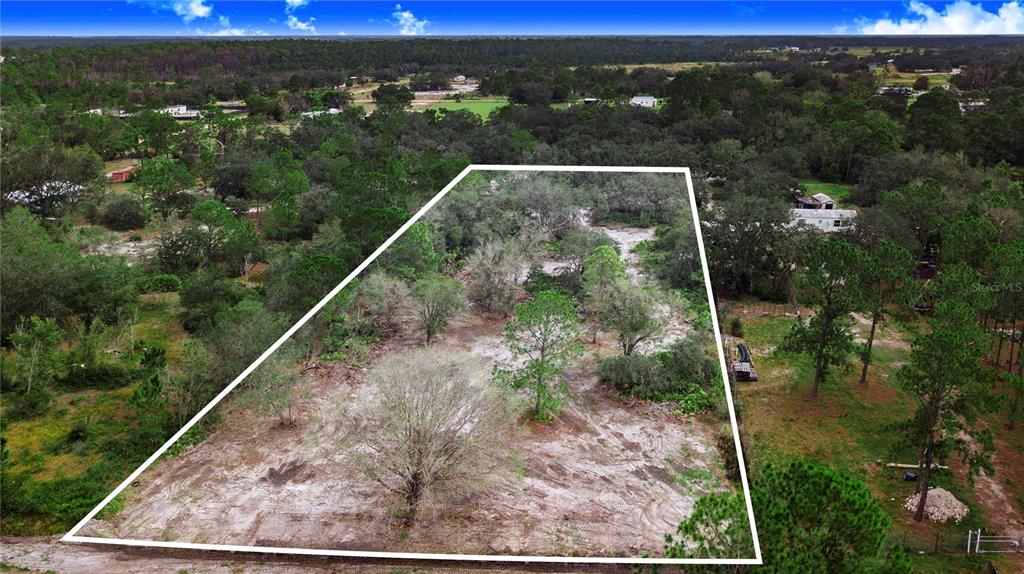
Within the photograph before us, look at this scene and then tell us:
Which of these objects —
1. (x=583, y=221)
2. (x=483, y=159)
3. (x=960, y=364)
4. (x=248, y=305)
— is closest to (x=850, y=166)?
(x=483, y=159)

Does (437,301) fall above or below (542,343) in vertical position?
above

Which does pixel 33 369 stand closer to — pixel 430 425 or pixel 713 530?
pixel 430 425

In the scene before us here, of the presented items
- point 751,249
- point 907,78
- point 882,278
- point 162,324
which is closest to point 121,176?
point 162,324

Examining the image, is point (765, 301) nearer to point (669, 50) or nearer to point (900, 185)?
point (900, 185)

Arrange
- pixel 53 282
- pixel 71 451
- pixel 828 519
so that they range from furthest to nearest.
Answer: pixel 53 282 → pixel 71 451 → pixel 828 519

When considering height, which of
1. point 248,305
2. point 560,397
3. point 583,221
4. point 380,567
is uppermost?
point 583,221

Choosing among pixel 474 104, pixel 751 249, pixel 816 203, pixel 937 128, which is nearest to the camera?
pixel 751 249
